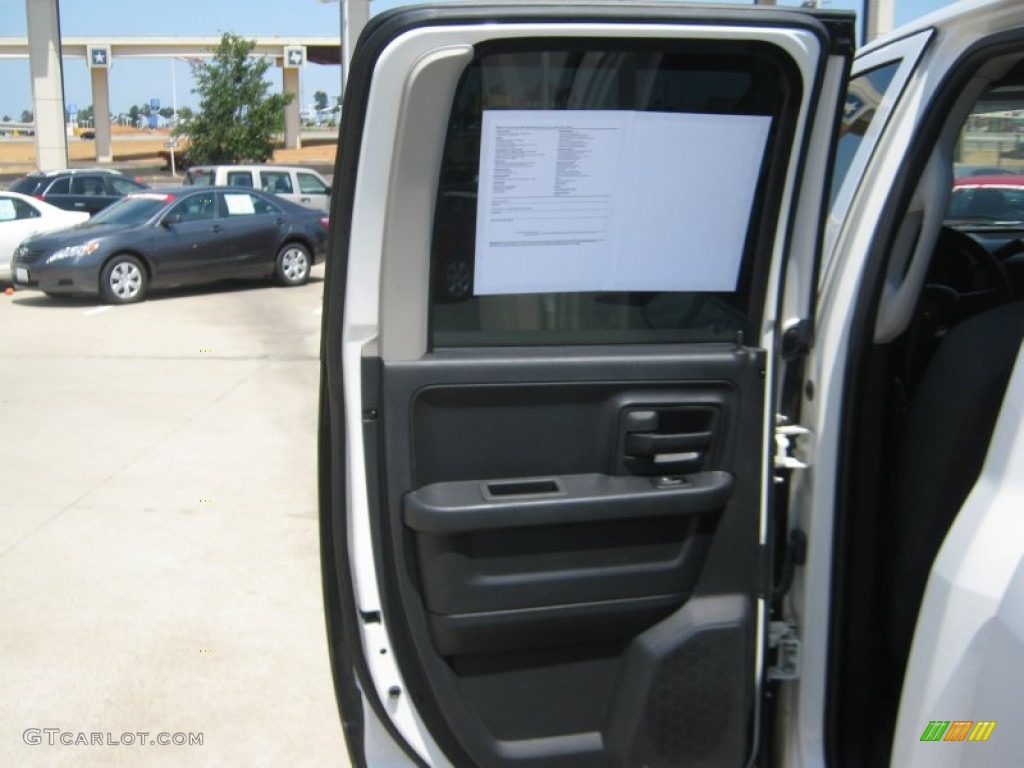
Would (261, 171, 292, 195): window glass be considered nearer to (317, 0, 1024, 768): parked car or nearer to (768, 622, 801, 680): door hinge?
(317, 0, 1024, 768): parked car

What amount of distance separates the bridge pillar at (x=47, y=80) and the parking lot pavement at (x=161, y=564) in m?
23.1

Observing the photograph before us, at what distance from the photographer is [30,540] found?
5.36 metres

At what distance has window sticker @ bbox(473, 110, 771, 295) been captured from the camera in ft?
6.27

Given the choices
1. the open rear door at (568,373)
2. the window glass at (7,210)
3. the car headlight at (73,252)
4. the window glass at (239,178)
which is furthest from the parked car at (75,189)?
the open rear door at (568,373)

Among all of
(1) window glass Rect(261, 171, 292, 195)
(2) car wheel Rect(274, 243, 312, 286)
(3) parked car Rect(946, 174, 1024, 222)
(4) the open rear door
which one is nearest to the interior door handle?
(4) the open rear door

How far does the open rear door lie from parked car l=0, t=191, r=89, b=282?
46.7ft

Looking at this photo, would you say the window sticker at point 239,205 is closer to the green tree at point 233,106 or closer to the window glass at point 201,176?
the window glass at point 201,176

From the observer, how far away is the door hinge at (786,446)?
210cm

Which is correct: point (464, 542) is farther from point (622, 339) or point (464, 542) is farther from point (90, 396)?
point (90, 396)

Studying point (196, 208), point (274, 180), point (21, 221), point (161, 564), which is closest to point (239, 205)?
point (196, 208)

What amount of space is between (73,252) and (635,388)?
12.4m

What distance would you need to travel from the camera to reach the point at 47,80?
30.1 meters

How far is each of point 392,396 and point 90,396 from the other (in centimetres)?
722

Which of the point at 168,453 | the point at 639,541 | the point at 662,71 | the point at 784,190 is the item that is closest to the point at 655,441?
the point at 639,541
